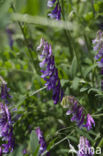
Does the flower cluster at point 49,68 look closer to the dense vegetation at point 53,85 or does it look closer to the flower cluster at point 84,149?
the dense vegetation at point 53,85

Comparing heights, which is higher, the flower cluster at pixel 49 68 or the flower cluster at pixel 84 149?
the flower cluster at pixel 49 68

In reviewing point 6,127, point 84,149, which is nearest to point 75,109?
point 84,149

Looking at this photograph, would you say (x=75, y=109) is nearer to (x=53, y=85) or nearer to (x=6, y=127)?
(x=53, y=85)

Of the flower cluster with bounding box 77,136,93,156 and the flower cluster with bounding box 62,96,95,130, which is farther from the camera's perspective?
the flower cluster with bounding box 77,136,93,156

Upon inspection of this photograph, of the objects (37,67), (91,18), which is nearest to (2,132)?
(37,67)

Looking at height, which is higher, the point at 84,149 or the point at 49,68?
the point at 49,68

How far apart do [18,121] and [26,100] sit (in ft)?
0.49

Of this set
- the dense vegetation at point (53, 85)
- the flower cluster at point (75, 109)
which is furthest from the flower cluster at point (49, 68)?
the flower cluster at point (75, 109)

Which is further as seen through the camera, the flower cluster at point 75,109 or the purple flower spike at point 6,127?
the purple flower spike at point 6,127

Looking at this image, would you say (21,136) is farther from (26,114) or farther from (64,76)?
(64,76)

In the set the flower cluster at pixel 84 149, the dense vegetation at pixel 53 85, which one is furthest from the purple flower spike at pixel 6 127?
the flower cluster at pixel 84 149

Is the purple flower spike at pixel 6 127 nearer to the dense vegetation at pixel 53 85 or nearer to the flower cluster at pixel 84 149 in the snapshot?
the dense vegetation at pixel 53 85

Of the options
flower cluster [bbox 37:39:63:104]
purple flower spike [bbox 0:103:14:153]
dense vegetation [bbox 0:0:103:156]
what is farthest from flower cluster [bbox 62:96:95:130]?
purple flower spike [bbox 0:103:14:153]

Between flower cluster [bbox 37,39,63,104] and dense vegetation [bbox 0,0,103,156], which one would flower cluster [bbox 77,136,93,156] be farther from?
flower cluster [bbox 37,39,63,104]
